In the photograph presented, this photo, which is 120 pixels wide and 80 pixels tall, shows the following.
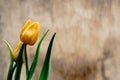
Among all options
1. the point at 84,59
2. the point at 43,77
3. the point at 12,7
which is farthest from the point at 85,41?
the point at 43,77

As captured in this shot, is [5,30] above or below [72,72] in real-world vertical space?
above

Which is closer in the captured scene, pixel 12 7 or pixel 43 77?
pixel 43 77

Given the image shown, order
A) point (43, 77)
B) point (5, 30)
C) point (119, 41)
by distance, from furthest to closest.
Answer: point (119, 41), point (5, 30), point (43, 77)

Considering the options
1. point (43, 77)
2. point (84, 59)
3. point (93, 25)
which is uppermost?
point (93, 25)

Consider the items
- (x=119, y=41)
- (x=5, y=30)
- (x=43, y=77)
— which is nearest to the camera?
(x=43, y=77)

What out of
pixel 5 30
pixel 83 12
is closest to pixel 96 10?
pixel 83 12

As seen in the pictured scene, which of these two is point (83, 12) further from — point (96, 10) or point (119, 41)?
point (119, 41)

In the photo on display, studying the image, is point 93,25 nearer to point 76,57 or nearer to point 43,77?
point 76,57
